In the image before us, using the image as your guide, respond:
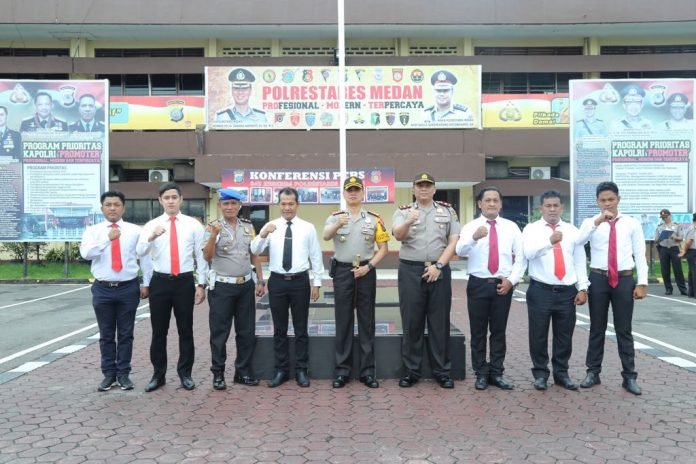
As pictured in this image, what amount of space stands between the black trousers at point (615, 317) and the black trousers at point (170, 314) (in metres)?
3.90

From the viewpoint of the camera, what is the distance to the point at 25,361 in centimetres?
685

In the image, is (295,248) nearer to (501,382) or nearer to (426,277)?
(426,277)

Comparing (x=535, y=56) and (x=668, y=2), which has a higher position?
(x=668, y=2)

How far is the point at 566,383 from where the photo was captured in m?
5.45

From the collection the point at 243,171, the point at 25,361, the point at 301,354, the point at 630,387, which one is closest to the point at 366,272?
the point at 301,354

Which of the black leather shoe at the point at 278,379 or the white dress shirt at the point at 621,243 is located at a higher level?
the white dress shirt at the point at 621,243

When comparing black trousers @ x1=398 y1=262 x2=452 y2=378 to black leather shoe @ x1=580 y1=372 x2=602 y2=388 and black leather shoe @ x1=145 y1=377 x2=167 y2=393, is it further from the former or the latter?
black leather shoe @ x1=145 y1=377 x2=167 y2=393

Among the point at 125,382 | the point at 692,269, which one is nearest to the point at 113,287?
the point at 125,382

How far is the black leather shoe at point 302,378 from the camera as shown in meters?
5.59

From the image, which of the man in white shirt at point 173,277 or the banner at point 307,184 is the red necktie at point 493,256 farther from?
the banner at point 307,184

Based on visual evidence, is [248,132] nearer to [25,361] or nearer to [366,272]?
[25,361]

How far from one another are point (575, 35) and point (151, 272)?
72.8 feet

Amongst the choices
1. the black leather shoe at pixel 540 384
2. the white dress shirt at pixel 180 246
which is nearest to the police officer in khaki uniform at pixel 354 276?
the white dress shirt at pixel 180 246

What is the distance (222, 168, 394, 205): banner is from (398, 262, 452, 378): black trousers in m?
12.4
